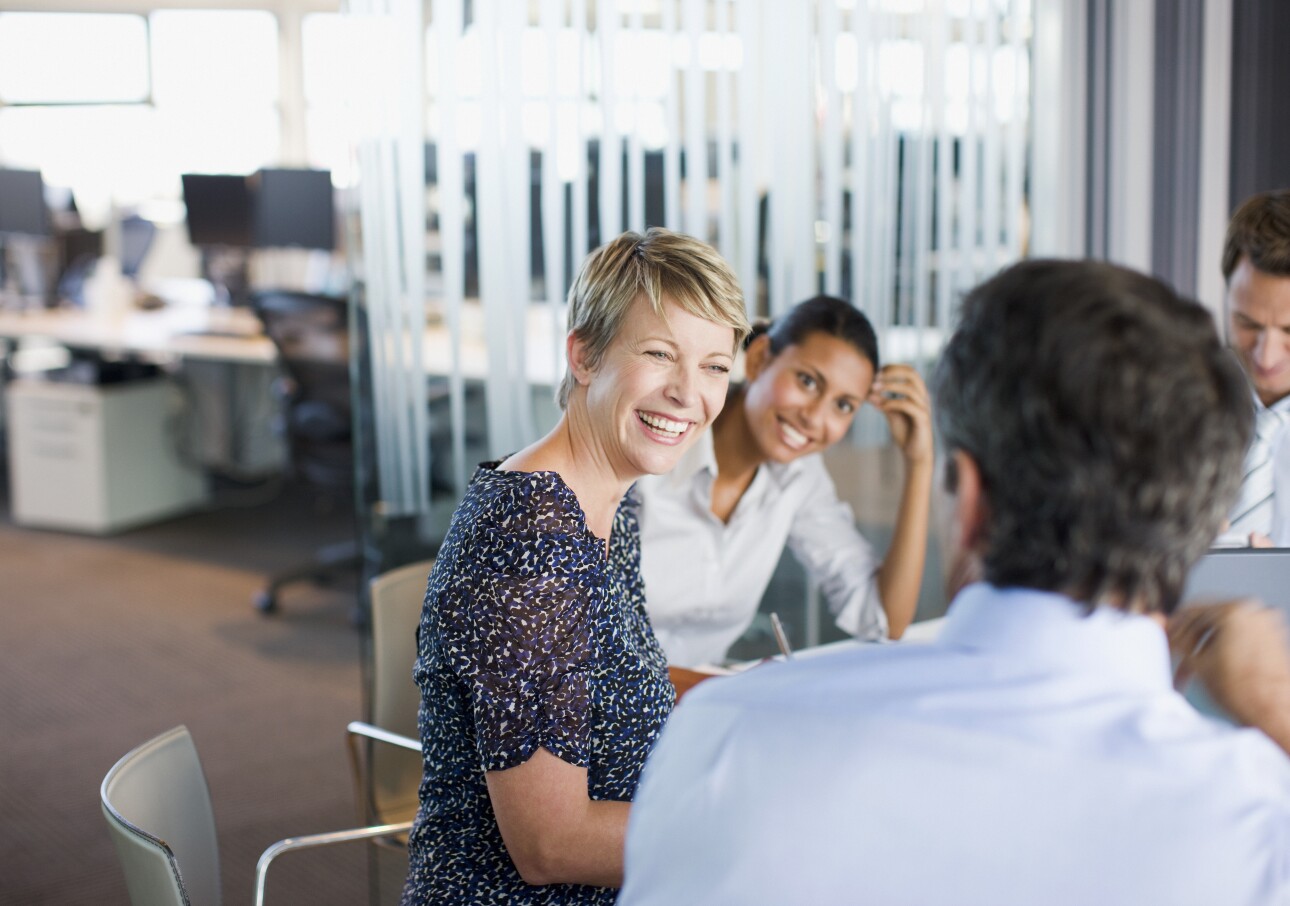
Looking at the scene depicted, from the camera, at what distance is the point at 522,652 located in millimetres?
1359

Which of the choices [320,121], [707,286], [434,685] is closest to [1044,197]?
[707,286]

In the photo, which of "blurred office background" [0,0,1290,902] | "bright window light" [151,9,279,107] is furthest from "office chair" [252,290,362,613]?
"bright window light" [151,9,279,107]

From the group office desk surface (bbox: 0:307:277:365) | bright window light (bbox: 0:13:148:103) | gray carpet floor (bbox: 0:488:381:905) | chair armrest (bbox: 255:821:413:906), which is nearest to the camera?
chair armrest (bbox: 255:821:413:906)

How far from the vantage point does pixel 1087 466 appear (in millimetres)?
849


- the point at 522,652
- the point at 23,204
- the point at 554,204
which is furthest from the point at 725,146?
the point at 23,204

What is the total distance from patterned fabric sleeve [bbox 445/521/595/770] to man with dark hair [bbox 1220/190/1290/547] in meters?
1.12

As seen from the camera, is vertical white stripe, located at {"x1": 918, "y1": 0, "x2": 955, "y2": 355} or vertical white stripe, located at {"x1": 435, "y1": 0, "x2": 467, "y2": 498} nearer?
vertical white stripe, located at {"x1": 435, "y1": 0, "x2": 467, "y2": 498}

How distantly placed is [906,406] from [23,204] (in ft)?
17.1

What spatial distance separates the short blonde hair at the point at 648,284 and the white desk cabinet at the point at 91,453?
14.0 ft

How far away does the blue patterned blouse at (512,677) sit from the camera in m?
1.36

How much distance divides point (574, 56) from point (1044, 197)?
132cm

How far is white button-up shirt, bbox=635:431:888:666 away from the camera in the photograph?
2256mm

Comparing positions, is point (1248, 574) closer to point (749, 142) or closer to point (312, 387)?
point (749, 142)

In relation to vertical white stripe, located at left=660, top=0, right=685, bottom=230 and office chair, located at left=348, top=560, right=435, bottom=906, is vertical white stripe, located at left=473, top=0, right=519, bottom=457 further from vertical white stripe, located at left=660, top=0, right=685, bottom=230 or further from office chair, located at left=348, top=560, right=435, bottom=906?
office chair, located at left=348, top=560, right=435, bottom=906
